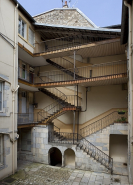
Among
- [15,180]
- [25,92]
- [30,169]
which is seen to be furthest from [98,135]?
[25,92]

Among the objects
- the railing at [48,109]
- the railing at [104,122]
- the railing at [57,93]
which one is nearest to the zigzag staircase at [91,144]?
the railing at [104,122]

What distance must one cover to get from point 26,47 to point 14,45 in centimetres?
186

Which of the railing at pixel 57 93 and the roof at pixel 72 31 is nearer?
the roof at pixel 72 31

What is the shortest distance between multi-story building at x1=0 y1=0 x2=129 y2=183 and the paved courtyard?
56 cm

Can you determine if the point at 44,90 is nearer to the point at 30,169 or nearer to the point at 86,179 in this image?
the point at 30,169

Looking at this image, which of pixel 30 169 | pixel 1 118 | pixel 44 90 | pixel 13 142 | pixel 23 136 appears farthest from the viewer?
pixel 44 90

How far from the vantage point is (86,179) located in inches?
344

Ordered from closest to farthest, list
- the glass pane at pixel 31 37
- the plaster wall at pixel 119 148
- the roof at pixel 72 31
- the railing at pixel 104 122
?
1. the roof at pixel 72 31
2. the railing at pixel 104 122
3. the plaster wall at pixel 119 148
4. the glass pane at pixel 31 37

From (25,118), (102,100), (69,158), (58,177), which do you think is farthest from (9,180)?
(102,100)

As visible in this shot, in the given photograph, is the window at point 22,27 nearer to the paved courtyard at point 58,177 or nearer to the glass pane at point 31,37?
the glass pane at point 31,37

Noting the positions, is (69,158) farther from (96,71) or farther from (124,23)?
(124,23)

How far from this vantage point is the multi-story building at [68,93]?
998 cm

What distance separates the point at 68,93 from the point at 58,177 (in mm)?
7269

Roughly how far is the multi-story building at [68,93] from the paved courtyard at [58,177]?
56 cm
